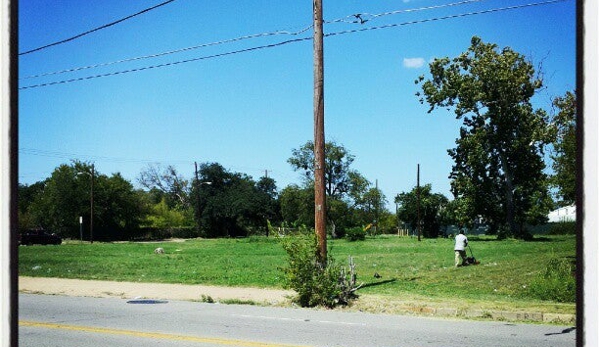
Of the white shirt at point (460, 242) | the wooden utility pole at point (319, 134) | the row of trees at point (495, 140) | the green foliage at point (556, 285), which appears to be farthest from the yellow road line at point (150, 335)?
the row of trees at point (495, 140)

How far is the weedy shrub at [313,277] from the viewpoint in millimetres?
12766

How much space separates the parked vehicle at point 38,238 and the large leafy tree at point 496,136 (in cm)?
3794

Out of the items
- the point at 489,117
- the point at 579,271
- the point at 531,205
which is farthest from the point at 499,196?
the point at 579,271

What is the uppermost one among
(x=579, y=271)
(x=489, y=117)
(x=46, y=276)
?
(x=489, y=117)

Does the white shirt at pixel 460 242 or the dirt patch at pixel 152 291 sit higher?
the white shirt at pixel 460 242

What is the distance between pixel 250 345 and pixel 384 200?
93443 mm

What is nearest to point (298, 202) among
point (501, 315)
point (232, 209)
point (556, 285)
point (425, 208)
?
point (232, 209)

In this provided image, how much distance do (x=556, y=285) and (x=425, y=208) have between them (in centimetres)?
6400

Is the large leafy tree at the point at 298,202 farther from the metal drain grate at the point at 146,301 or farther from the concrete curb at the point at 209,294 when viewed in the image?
the metal drain grate at the point at 146,301

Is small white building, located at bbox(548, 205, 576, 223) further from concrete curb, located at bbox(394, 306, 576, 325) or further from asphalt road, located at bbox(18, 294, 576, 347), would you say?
asphalt road, located at bbox(18, 294, 576, 347)

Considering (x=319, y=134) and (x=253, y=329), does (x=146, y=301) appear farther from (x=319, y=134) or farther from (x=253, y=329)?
(x=319, y=134)

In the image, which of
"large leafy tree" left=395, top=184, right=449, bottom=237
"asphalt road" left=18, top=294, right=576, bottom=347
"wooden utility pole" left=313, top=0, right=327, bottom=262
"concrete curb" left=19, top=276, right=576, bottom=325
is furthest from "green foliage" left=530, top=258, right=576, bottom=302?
"large leafy tree" left=395, top=184, right=449, bottom=237

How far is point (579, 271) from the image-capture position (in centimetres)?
150

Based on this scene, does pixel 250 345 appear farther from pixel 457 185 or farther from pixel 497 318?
pixel 457 185
